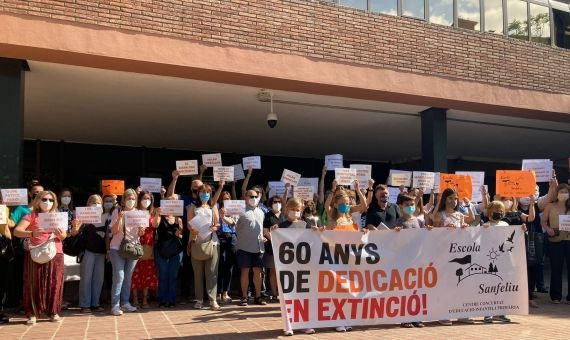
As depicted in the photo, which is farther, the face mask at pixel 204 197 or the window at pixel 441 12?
the window at pixel 441 12

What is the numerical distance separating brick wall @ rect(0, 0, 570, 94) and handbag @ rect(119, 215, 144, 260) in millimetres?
Result: 3277

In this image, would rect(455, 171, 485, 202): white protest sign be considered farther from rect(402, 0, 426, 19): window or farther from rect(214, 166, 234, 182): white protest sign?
rect(402, 0, 426, 19): window

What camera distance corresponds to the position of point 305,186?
29.5 feet

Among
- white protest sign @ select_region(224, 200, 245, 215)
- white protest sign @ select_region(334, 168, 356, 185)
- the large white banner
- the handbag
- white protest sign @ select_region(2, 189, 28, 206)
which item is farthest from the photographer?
white protest sign @ select_region(334, 168, 356, 185)

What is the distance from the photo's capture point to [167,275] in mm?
8484

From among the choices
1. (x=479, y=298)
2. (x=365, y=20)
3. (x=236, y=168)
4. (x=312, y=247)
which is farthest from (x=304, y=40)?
(x=479, y=298)

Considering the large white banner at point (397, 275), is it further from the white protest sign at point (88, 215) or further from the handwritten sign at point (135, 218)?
the white protest sign at point (88, 215)

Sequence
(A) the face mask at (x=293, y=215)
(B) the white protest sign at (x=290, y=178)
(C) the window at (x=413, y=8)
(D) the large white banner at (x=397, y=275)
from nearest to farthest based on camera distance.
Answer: (D) the large white banner at (x=397, y=275)
(A) the face mask at (x=293, y=215)
(B) the white protest sign at (x=290, y=178)
(C) the window at (x=413, y=8)

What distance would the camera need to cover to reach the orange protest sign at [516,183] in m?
8.53

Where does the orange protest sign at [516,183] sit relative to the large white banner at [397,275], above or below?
above

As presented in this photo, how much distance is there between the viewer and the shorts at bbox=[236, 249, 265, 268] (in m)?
8.20

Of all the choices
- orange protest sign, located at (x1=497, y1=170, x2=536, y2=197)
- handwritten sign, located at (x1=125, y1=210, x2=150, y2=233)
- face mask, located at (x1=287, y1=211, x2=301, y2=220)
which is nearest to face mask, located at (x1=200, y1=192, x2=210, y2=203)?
handwritten sign, located at (x1=125, y1=210, x2=150, y2=233)

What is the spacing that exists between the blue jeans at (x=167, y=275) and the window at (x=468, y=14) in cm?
782

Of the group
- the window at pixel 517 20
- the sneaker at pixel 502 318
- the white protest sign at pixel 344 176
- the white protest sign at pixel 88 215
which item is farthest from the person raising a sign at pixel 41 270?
the window at pixel 517 20
